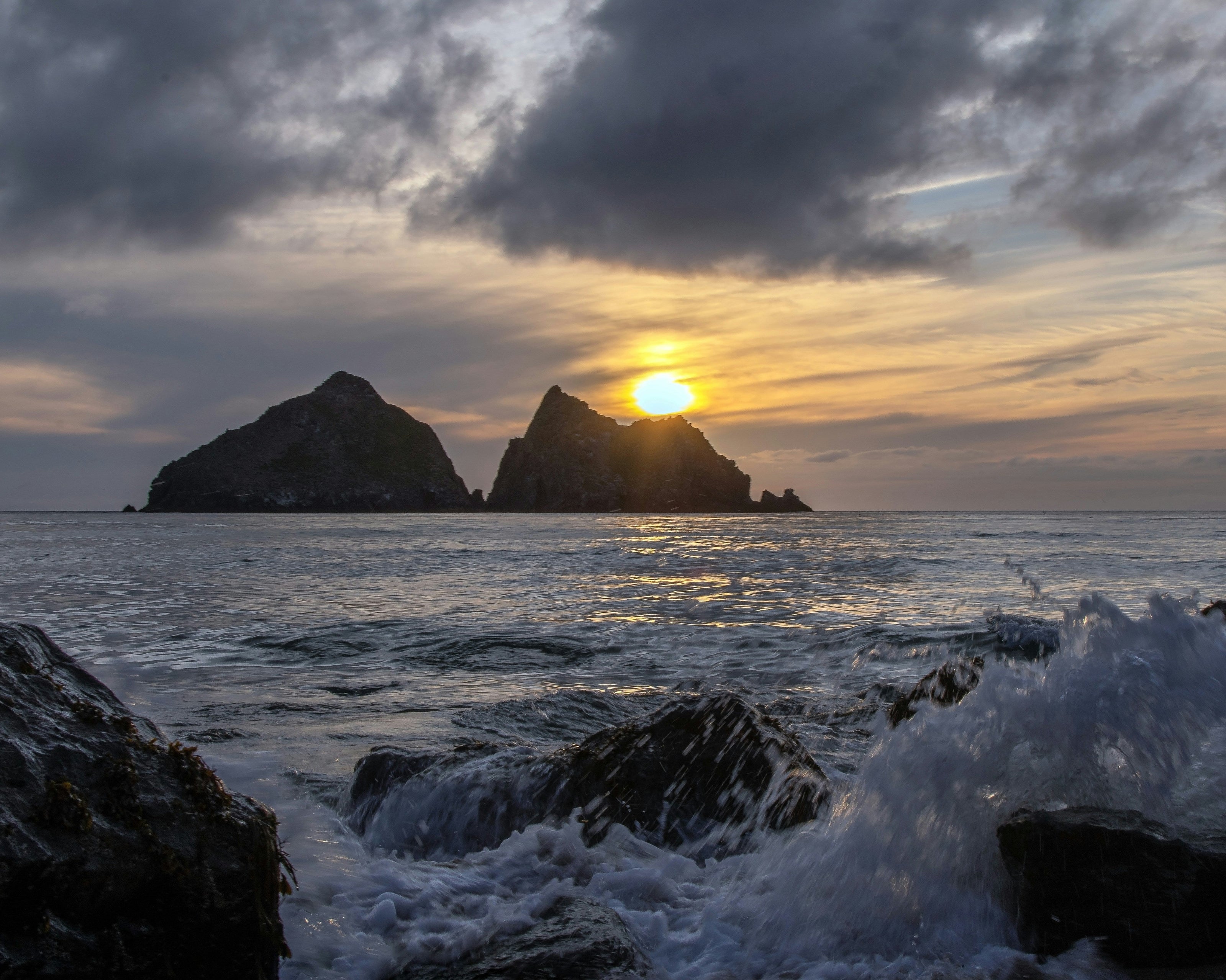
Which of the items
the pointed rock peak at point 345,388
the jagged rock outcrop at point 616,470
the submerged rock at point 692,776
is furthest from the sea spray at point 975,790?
the pointed rock peak at point 345,388

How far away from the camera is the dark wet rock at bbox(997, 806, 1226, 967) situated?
336cm

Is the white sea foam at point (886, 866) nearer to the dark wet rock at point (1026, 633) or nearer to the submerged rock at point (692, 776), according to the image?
the submerged rock at point (692, 776)

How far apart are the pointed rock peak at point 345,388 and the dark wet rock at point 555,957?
663 ft

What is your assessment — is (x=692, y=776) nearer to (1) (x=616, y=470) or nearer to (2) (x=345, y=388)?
(1) (x=616, y=470)

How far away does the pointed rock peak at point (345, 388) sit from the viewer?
193625 millimetres

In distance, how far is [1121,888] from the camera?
3432mm

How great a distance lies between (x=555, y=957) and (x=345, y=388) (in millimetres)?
205852

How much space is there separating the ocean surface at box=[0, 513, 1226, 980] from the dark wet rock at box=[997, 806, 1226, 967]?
134 mm

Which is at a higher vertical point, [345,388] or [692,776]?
[345,388]

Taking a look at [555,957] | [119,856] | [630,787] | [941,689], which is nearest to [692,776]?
[630,787]

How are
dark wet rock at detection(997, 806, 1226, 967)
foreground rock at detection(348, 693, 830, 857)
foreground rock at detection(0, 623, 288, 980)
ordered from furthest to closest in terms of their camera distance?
foreground rock at detection(348, 693, 830, 857), dark wet rock at detection(997, 806, 1226, 967), foreground rock at detection(0, 623, 288, 980)

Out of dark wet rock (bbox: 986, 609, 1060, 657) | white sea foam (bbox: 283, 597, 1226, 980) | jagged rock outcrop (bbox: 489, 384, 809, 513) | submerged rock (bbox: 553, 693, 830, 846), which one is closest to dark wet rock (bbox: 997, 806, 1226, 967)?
white sea foam (bbox: 283, 597, 1226, 980)

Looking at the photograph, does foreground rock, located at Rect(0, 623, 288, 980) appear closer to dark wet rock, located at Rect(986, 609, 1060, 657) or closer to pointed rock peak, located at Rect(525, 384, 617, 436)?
dark wet rock, located at Rect(986, 609, 1060, 657)

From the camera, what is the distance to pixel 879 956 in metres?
3.45
